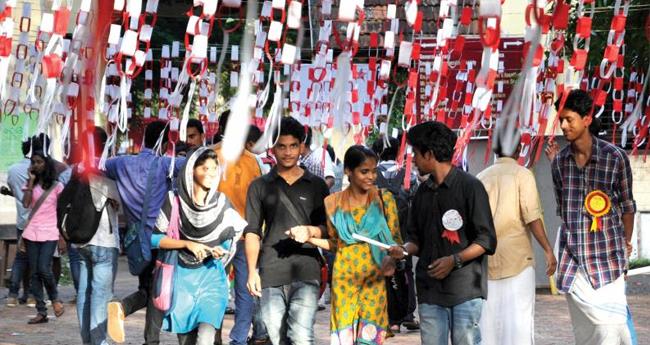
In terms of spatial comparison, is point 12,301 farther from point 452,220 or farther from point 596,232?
point 596,232

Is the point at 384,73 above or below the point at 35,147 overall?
above

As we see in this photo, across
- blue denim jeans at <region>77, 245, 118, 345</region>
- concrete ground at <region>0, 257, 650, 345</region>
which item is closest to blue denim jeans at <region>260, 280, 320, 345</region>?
blue denim jeans at <region>77, 245, 118, 345</region>

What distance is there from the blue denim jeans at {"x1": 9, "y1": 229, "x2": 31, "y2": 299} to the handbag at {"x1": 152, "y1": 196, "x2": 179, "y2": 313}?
223 inches

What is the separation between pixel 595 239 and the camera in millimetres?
6891

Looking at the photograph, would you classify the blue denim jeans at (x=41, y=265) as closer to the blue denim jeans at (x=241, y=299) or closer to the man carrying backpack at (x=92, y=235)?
the man carrying backpack at (x=92, y=235)

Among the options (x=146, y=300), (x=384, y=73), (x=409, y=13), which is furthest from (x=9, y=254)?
(x=409, y=13)

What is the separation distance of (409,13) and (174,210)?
1.85 meters

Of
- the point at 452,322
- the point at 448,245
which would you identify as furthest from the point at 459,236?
the point at 452,322

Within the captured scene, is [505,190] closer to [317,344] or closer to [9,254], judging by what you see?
[317,344]

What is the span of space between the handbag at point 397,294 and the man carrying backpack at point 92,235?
106 inches

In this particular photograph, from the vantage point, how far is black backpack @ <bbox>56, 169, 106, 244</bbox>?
8.98 m

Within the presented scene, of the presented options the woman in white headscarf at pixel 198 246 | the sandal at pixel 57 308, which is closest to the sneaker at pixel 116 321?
the woman in white headscarf at pixel 198 246

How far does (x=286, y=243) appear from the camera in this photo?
7395 millimetres

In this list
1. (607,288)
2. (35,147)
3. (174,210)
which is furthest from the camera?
(35,147)
